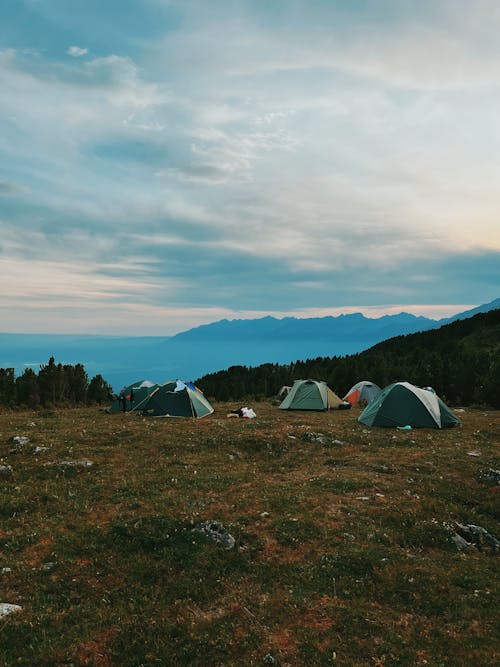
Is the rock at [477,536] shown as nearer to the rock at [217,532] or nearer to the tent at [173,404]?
the rock at [217,532]

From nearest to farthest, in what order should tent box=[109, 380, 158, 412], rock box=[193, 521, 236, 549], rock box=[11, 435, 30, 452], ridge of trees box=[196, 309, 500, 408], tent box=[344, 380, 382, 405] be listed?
rock box=[193, 521, 236, 549]
rock box=[11, 435, 30, 452]
tent box=[109, 380, 158, 412]
tent box=[344, 380, 382, 405]
ridge of trees box=[196, 309, 500, 408]

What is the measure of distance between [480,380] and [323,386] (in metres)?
21.3

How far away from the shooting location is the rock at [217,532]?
41.6 ft

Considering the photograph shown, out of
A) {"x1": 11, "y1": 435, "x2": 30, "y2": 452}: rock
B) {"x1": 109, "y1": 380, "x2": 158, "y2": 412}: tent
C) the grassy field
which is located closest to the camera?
the grassy field

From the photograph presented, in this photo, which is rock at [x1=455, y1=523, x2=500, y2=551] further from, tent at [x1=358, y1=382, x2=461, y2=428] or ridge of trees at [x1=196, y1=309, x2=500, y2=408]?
ridge of trees at [x1=196, y1=309, x2=500, y2=408]

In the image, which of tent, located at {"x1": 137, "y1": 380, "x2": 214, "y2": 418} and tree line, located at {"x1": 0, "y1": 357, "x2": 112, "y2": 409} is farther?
tree line, located at {"x1": 0, "y1": 357, "x2": 112, "y2": 409}

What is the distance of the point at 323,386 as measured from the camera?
131ft

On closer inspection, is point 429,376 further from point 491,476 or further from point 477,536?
point 477,536

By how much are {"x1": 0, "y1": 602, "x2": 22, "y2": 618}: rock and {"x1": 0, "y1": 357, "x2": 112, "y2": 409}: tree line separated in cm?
4054

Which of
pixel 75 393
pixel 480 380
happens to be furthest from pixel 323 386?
pixel 75 393

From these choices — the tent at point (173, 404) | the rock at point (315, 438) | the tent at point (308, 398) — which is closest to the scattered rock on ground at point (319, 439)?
the rock at point (315, 438)

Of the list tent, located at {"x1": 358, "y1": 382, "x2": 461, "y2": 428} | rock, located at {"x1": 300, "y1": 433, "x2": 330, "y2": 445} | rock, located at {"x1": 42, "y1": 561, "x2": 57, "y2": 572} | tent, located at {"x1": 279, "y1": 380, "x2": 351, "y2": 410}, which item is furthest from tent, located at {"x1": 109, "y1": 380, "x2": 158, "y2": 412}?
rock, located at {"x1": 42, "y1": 561, "x2": 57, "y2": 572}

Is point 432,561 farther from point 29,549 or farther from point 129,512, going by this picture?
point 29,549

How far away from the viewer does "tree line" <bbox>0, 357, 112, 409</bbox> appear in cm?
5062
